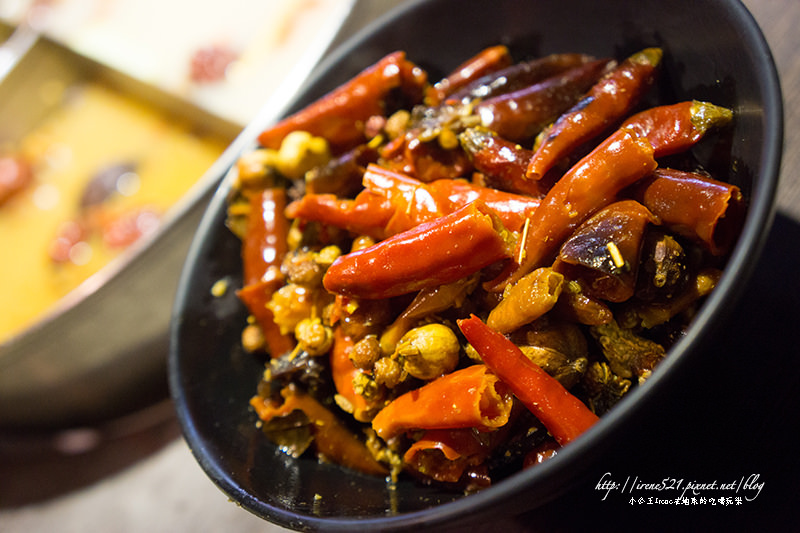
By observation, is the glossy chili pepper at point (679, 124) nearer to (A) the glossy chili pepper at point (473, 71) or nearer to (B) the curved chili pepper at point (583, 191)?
(B) the curved chili pepper at point (583, 191)

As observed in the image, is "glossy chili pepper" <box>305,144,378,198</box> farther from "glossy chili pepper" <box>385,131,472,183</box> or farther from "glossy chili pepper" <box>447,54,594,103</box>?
"glossy chili pepper" <box>447,54,594,103</box>

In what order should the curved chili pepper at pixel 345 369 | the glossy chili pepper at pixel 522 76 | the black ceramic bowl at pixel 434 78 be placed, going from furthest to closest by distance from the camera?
the glossy chili pepper at pixel 522 76 → the curved chili pepper at pixel 345 369 → the black ceramic bowl at pixel 434 78

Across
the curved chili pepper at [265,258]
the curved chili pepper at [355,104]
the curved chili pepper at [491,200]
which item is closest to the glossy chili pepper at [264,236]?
the curved chili pepper at [265,258]

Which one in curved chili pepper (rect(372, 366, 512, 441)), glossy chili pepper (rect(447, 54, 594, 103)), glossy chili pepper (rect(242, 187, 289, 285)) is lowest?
curved chili pepper (rect(372, 366, 512, 441))

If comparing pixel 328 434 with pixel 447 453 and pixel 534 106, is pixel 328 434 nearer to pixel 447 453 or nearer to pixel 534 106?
pixel 447 453

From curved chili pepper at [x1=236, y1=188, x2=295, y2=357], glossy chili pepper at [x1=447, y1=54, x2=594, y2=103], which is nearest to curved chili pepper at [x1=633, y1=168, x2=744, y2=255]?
glossy chili pepper at [x1=447, y1=54, x2=594, y2=103]

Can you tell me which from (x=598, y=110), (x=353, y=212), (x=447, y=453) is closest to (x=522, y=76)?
(x=598, y=110)
